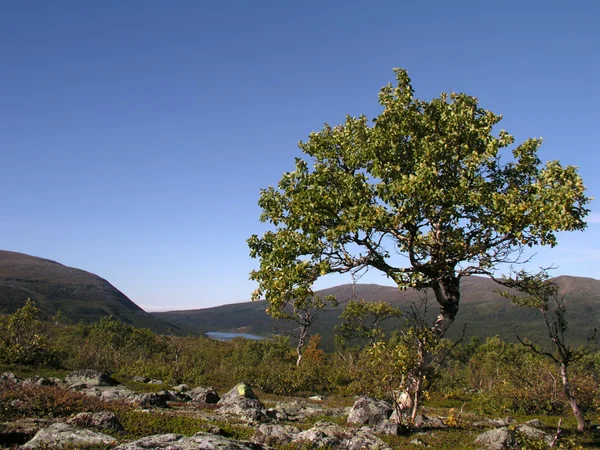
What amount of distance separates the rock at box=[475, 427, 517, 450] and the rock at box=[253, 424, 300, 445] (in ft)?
25.0

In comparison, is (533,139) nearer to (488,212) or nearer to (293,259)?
(488,212)

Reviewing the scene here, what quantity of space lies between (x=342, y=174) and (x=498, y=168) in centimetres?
765

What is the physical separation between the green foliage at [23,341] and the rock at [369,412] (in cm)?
3651

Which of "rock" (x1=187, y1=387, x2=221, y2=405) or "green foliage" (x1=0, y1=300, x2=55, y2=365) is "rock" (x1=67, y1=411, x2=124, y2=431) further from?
"green foliage" (x1=0, y1=300, x2=55, y2=365)

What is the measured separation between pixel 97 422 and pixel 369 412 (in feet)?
46.7

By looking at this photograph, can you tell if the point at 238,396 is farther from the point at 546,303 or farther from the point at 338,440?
the point at 546,303

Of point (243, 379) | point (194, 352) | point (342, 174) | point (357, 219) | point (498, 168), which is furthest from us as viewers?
point (194, 352)

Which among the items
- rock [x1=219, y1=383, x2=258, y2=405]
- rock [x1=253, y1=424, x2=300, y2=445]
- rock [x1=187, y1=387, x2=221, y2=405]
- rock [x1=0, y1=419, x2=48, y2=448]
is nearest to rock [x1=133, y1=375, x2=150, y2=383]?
rock [x1=187, y1=387, x2=221, y2=405]

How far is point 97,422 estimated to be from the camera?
1463 centimetres

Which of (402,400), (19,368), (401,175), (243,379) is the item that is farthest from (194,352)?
(401,175)

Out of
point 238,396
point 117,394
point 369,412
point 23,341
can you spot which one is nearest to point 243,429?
point 369,412

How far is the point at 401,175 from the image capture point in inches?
679

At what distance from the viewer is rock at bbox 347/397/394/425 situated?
22.4 m

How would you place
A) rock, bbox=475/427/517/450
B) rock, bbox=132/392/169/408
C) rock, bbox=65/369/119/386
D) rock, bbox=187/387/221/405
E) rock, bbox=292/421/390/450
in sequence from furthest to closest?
rock, bbox=65/369/119/386 < rock, bbox=187/387/221/405 < rock, bbox=132/392/169/408 < rock, bbox=475/427/517/450 < rock, bbox=292/421/390/450
